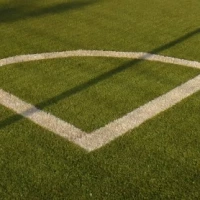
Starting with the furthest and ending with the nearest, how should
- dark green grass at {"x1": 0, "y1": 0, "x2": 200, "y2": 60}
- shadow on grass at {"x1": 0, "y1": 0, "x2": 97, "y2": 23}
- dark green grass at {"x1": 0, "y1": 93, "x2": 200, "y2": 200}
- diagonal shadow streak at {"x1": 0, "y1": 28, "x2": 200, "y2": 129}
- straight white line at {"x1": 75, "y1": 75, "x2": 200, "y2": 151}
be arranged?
shadow on grass at {"x1": 0, "y1": 0, "x2": 97, "y2": 23} → dark green grass at {"x1": 0, "y1": 0, "x2": 200, "y2": 60} → diagonal shadow streak at {"x1": 0, "y1": 28, "x2": 200, "y2": 129} → straight white line at {"x1": 75, "y1": 75, "x2": 200, "y2": 151} → dark green grass at {"x1": 0, "y1": 93, "x2": 200, "y2": 200}

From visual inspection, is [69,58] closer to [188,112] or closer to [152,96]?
[152,96]

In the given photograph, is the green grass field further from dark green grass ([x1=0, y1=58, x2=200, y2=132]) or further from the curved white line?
the curved white line

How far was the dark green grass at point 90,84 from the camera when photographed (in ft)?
19.5

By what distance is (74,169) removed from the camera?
15.7 feet

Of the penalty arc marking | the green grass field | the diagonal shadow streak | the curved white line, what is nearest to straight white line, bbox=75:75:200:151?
the penalty arc marking

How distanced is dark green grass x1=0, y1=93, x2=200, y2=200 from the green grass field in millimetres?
11

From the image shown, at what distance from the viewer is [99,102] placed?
6133 millimetres

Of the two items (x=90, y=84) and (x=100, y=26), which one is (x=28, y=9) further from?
(x=90, y=84)

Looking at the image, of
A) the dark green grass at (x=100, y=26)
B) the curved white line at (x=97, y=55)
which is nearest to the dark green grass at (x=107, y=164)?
the curved white line at (x=97, y=55)

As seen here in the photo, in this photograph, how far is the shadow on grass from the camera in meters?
9.77

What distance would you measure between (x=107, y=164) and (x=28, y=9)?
6478 millimetres

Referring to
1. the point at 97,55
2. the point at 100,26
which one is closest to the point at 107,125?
the point at 97,55

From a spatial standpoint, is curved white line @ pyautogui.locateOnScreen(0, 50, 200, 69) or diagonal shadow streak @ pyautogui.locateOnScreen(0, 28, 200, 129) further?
curved white line @ pyautogui.locateOnScreen(0, 50, 200, 69)

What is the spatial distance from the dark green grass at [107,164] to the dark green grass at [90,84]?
562 mm
